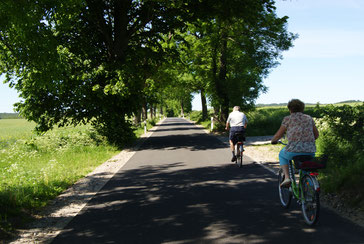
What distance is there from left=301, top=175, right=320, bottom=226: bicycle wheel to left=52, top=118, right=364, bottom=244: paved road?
130 mm

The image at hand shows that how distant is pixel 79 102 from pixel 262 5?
30.1ft

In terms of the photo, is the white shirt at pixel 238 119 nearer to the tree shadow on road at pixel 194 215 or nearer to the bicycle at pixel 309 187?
the tree shadow on road at pixel 194 215

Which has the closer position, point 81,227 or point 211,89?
point 81,227

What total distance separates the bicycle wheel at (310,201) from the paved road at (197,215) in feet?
0.43

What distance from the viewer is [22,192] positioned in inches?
242

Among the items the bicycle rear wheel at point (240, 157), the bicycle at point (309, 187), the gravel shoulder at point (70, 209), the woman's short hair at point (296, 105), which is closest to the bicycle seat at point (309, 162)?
the bicycle at point (309, 187)

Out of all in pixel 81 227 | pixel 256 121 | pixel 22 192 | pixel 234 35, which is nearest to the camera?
pixel 81 227

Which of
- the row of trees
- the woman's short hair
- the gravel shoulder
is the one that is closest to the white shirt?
the gravel shoulder

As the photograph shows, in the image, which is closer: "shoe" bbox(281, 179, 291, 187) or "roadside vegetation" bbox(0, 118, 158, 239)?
"shoe" bbox(281, 179, 291, 187)

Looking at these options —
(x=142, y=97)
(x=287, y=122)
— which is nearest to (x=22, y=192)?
(x=287, y=122)

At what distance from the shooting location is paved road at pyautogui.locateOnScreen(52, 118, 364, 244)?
4.09 m

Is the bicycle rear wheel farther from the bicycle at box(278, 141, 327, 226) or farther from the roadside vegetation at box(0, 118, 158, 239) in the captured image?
the roadside vegetation at box(0, 118, 158, 239)

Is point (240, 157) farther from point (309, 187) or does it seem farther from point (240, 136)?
point (309, 187)

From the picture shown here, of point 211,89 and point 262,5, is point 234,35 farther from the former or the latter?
point 262,5
